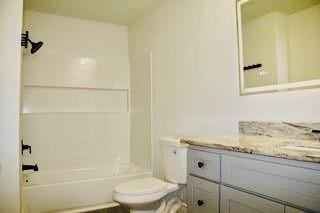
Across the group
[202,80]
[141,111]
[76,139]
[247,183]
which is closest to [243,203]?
[247,183]

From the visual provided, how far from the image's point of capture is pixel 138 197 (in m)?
2.02

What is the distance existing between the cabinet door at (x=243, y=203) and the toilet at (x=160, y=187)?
713 millimetres

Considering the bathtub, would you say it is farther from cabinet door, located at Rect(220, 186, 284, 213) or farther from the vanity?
cabinet door, located at Rect(220, 186, 284, 213)

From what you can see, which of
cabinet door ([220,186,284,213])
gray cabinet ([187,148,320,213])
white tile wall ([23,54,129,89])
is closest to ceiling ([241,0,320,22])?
gray cabinet ([187,148,320,213])

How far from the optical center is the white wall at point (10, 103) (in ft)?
5.64

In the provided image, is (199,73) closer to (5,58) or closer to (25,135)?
(5,58)

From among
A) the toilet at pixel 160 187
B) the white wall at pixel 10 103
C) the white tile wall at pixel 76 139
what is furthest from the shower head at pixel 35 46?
the toilet at pixel 160 187

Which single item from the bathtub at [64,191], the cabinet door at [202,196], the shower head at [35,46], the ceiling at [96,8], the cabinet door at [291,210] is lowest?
the bathtub at [64,191]

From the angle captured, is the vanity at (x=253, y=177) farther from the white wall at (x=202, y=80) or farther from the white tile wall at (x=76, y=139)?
the white tile wall at (x=76, y=139)

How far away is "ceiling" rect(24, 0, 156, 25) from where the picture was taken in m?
3.05

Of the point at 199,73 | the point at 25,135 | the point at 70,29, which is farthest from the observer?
the point at 70,29

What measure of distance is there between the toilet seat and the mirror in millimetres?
1019

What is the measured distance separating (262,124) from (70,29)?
2926 mm

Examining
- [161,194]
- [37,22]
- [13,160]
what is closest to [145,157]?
[161,194]
